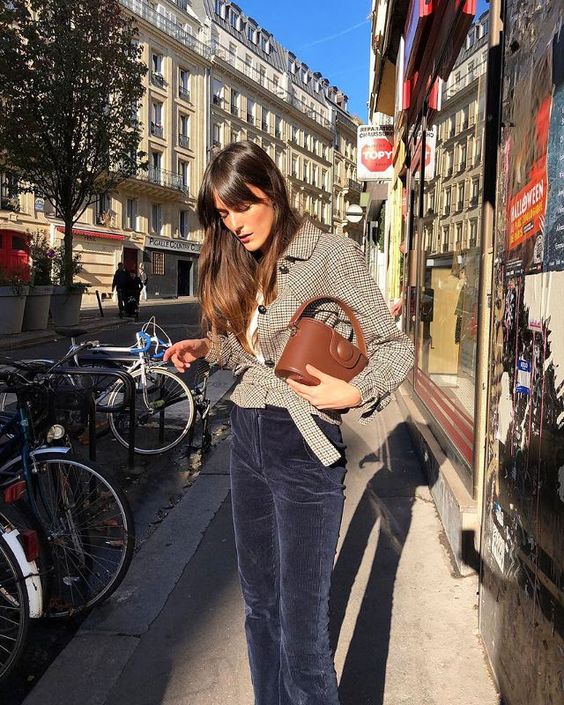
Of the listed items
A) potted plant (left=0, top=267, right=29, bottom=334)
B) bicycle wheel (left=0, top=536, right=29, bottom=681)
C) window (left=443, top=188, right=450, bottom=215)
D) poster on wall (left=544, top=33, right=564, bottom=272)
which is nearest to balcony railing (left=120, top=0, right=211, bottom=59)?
potted plant (left=0, top=267, right=29, bottom=334)

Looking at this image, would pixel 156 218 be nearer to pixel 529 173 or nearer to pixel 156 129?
pixel 156 129

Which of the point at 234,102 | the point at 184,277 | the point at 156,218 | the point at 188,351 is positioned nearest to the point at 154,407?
the point at 188,351

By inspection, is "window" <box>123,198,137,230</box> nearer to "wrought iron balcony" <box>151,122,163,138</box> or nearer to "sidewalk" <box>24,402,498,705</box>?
"wrought iron balcony" <box>151,122,163,138</box>

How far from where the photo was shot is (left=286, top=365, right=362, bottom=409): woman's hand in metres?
1.45

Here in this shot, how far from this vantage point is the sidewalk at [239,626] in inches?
91.0

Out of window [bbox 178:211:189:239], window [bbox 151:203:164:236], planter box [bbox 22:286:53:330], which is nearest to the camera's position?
planter box [bbox 22:286:53:330]

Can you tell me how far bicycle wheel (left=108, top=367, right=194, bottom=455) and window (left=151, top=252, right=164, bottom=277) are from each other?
37.0 meters

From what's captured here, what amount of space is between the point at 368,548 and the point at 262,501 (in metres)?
1.88

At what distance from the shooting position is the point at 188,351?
2.05m

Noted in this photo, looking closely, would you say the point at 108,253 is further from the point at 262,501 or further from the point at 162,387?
the point at 262,501

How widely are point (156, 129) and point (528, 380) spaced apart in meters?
43.2

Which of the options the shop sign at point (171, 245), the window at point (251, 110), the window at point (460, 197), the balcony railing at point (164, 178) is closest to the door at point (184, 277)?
the shop sign at point (171, 245)

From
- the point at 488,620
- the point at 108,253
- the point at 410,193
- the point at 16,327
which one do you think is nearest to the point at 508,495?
the point at 488,620

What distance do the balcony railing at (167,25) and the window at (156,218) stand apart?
36.5ft
